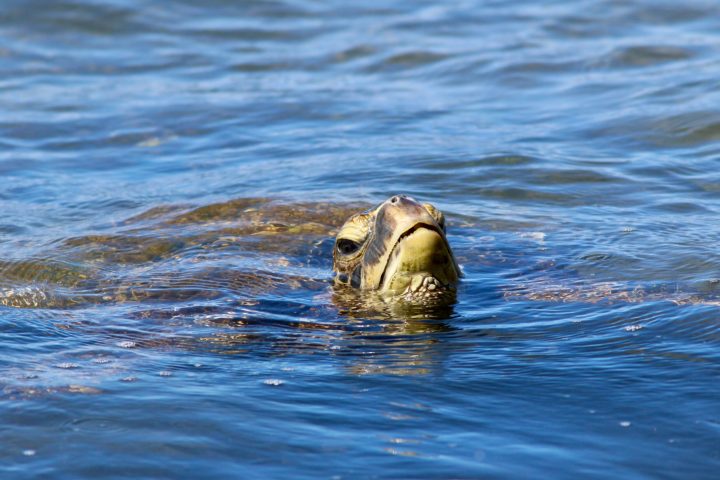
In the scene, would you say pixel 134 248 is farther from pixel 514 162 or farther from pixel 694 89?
pixel 694 89

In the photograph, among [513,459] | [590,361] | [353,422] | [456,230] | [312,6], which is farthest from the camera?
[312,6]

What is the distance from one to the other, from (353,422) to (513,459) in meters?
0.59

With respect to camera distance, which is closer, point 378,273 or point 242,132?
point 378,273

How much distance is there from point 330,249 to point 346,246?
76 cm

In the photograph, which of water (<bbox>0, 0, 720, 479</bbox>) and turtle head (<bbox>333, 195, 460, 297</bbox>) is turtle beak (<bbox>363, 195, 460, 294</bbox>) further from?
water (<bbox>0, 0, 720, 479</bbox>)

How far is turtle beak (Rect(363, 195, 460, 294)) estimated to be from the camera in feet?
15.8

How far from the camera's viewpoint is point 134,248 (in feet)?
21.0

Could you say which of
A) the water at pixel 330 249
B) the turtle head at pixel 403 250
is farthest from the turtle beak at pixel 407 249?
the water at pixel 330 249

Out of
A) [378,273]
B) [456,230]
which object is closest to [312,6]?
[456,230]

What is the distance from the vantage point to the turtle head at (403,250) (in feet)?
15.8

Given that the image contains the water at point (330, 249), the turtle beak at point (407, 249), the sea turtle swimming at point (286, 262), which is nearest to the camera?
the water at point (330, 249)

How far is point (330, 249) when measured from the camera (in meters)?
6.33

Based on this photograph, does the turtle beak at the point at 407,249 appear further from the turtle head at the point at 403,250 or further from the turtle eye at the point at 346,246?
the turtle eye at the point at 346,246

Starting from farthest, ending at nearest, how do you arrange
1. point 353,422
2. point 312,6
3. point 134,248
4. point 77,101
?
point 312,6 → point 77,101 → point 134,248 → point 353,422
